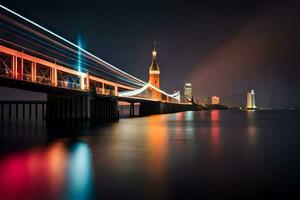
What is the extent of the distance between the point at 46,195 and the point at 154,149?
1269 centimetres

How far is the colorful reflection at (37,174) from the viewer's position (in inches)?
448

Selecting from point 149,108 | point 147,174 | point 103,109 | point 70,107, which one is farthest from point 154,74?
point 147,174

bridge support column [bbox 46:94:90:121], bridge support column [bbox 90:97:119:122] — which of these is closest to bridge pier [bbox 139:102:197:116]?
bridge support column [bbox 90:97:119:122]

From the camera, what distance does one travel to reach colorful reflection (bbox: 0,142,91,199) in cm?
1137

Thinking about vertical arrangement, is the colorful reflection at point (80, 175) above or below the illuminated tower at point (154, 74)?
below

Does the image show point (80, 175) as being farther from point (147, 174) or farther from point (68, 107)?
point (68, 107)

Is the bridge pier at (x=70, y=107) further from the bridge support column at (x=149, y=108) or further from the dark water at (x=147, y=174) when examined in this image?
the bridge support column at (x=149, y=108)

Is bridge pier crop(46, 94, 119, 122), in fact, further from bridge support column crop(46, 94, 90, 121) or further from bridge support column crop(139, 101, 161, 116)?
bridge support column crop(139, 101, 161, 116)

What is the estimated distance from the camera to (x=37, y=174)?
14188mm

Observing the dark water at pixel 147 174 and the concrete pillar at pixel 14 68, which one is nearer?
the dark water at pixel 147 174

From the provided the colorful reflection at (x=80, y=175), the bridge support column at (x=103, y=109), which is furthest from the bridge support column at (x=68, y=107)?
the colorful reflection at (x=80, y=175)

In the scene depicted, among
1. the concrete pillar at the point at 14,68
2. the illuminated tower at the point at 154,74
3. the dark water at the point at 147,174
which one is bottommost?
the dark water at the point at 147,174

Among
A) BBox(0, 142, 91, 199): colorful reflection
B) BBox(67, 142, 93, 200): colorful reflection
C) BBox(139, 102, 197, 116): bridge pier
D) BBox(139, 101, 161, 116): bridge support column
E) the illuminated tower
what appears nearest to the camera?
BBox(0, 142, 91, 199): colorful reflection

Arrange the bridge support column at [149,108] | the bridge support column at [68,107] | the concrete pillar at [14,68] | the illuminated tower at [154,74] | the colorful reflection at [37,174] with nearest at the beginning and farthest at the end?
the colorful reflection at [37,174] < the concrete pillar at [14,68] < the bridge support column at [68,107] < the bridge support column at [149,108] < the illuminated tower at [154,74]
